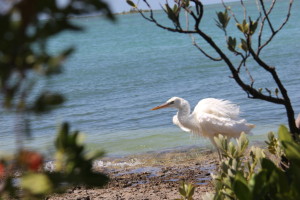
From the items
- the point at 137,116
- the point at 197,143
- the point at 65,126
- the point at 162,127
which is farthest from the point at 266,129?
the point at 65,126

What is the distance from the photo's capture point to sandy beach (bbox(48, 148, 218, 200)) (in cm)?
622

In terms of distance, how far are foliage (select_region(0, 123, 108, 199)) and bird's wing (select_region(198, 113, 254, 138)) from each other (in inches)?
267

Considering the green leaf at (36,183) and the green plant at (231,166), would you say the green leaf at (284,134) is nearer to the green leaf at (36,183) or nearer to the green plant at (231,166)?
the green plant at (231,166)

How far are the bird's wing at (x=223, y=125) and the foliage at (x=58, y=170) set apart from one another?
6770 mm

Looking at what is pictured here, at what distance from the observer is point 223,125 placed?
25.0ft

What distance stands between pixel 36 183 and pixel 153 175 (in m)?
6.45

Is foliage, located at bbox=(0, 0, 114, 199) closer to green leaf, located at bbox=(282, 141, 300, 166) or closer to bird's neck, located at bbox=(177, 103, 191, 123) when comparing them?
green leaf, located at bbox=(282, 141, 300, 166)

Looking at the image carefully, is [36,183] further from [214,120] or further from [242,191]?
[214,120]

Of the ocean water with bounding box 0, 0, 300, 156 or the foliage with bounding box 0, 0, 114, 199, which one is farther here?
the ocean water with bounding box 0, 0, 300, 156

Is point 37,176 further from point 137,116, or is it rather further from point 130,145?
point 137,116

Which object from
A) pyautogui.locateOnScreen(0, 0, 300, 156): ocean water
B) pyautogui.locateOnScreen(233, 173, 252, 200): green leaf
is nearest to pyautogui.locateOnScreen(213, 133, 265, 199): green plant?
pyautogui.locateOnScreen(233, 173, 252, 200): green leaf

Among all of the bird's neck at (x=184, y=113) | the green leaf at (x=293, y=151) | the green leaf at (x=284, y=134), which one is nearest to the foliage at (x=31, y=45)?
the green leaf at (x=293, y=151)

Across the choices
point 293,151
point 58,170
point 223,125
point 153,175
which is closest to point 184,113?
point 223,125

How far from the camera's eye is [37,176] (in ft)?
2.74
